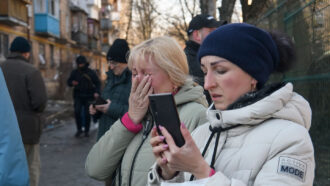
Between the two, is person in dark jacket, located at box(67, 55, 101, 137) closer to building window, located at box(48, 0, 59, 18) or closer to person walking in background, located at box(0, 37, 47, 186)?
person walking in background, located at box(0, 37, 47, 186)

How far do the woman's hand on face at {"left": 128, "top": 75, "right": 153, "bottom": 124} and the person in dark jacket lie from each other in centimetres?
842

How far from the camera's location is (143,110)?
8.12 feet

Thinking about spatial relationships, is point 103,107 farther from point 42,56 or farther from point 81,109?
point 42,56

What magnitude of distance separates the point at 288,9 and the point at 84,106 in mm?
7042

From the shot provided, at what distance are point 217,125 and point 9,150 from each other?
113cm

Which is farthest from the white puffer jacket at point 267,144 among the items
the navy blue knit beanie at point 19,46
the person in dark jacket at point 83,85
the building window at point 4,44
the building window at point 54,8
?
the building window at point 54,8

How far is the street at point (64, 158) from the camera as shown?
7.08 m

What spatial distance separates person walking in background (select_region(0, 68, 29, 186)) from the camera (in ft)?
7.25

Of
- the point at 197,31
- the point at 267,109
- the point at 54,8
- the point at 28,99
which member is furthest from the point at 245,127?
the point at 54,8

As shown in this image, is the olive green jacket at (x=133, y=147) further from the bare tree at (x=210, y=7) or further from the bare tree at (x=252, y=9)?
the bare tree at (x=210, y=7)

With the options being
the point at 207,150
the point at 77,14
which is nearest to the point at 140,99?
the point at 207,150

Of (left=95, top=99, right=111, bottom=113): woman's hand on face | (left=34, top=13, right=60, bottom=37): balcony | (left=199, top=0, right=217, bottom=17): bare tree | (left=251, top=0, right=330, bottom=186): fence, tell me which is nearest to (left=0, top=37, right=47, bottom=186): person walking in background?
(left=95, top=99, right=111, bottom=113): woman's hand on face

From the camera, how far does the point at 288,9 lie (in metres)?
5.38

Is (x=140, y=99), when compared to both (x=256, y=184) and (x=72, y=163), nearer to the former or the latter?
(x=256, y=184)
